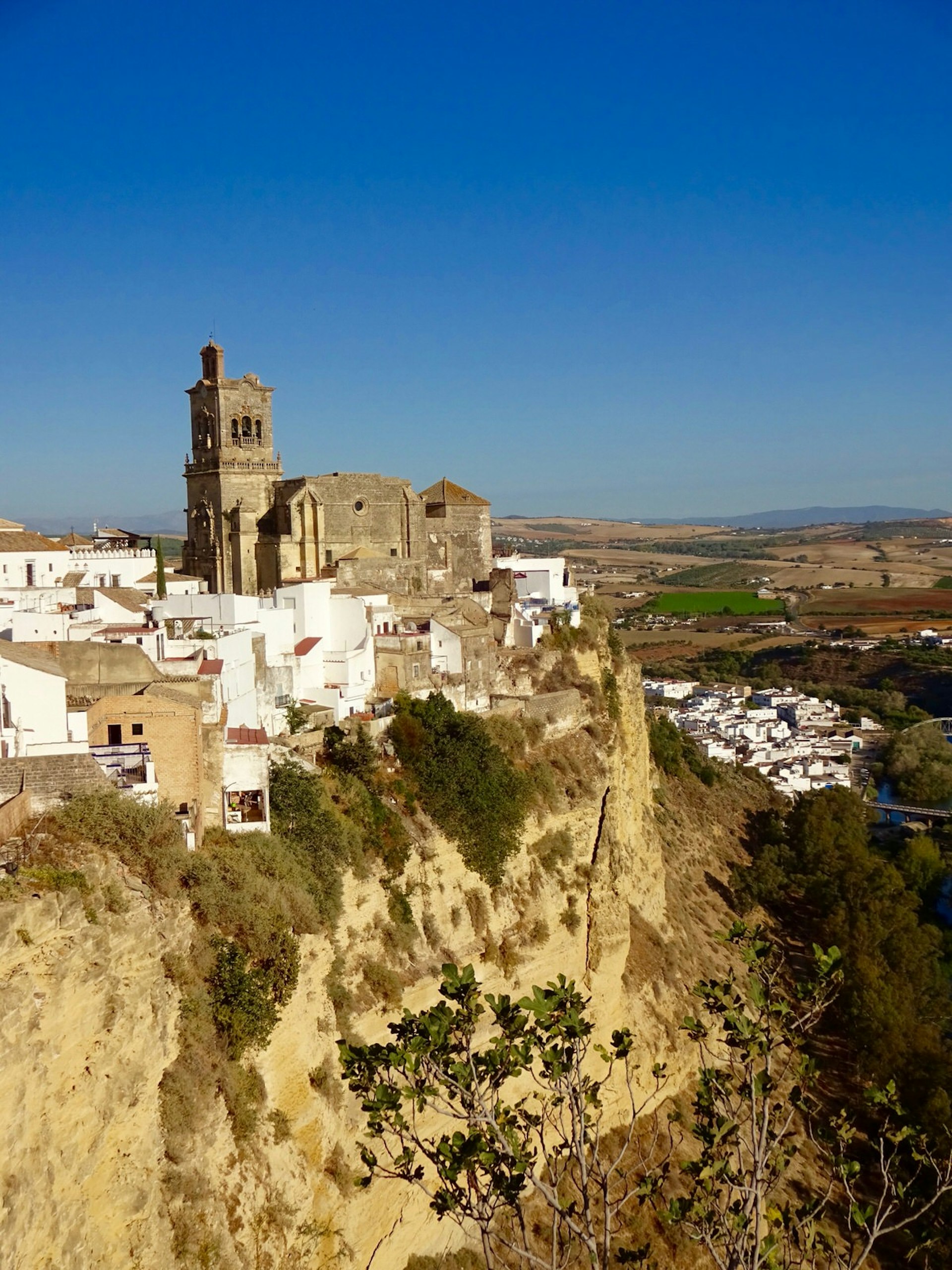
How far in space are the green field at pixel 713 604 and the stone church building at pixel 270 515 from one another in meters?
90.8

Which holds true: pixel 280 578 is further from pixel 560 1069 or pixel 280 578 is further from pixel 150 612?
pixel 560 1069

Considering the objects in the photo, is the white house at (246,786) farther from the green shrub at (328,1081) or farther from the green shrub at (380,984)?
the green shrub at (328,1081)

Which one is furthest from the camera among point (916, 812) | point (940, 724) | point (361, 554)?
point (940, 724)

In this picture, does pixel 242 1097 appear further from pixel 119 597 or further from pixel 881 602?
pixel 881 602

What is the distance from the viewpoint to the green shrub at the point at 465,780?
1905 cm

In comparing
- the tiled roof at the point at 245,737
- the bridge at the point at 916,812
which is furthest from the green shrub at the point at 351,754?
the bridge at the point at 916,812

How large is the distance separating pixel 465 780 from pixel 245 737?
5.02 m

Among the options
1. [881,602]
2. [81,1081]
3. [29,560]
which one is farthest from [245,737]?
[881,602]

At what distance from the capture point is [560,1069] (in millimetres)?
8234

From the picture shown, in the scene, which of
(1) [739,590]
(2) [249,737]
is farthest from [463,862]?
(1) [739,590]

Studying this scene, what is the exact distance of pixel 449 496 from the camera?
107ft

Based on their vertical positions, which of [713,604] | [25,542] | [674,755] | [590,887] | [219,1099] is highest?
[25,542]

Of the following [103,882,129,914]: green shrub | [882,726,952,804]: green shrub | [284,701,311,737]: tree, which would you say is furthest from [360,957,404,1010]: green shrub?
[882,726,952,804]: green shrub

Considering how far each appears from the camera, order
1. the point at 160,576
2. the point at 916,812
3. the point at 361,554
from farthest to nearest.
→ the point at 916,812 < the point at 361,554 < the point at 160,576
